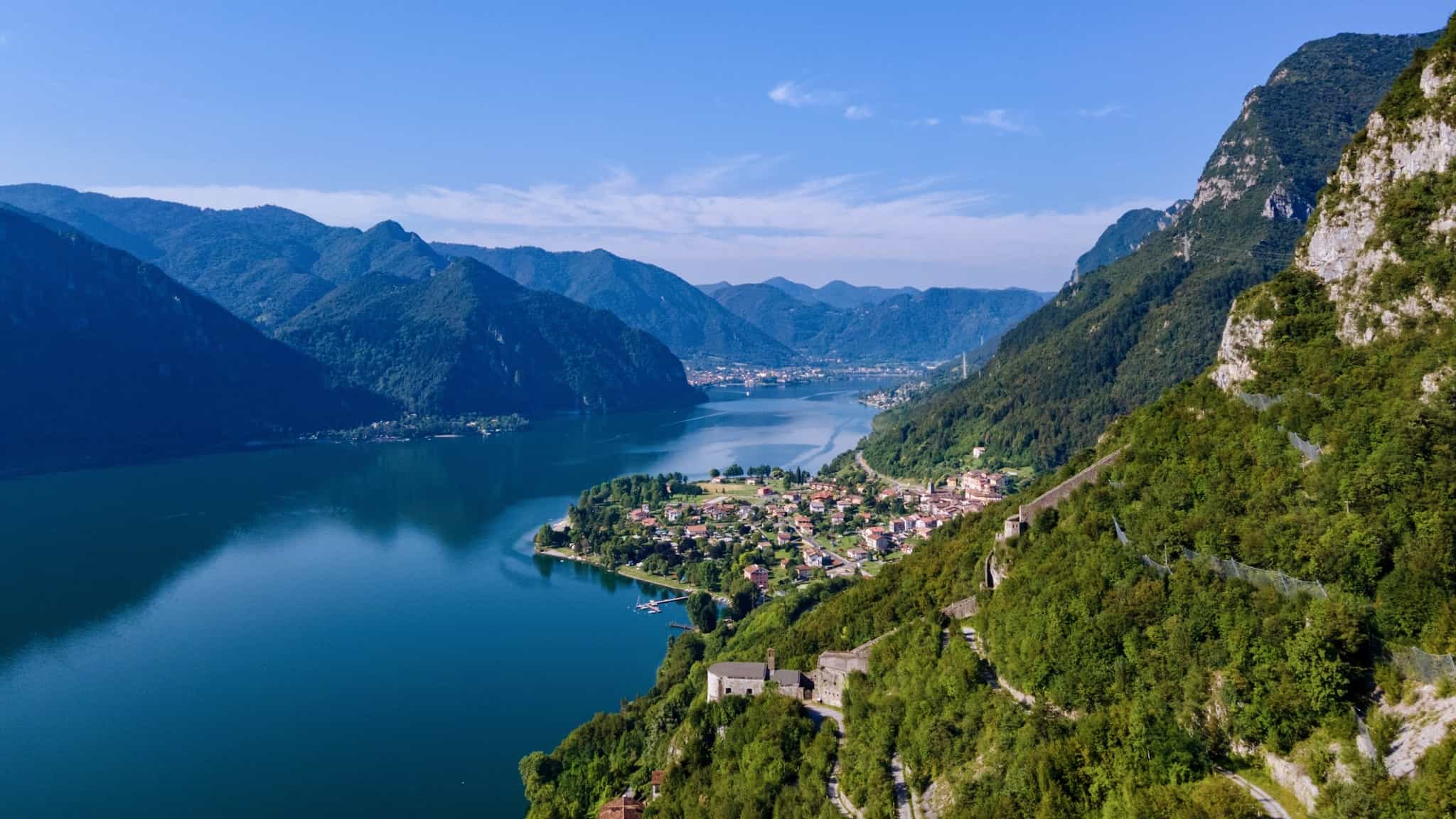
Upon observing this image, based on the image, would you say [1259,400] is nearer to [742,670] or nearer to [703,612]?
[742,670]

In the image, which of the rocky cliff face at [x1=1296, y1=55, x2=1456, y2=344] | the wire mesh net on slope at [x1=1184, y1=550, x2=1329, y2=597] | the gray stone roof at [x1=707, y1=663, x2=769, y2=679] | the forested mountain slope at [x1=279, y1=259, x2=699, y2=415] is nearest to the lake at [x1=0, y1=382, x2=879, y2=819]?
the gray stone roof at [x1=707, y1=663, x2=769, y2=679]

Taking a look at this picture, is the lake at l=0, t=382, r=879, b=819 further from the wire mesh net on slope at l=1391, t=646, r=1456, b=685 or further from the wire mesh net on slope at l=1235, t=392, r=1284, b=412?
the wire mesh net on slope at l=1391, t=646, r=1456, b=685

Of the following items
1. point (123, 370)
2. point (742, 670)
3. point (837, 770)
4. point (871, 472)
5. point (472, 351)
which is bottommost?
point (871, 472)

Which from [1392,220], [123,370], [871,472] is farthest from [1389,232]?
[123,370]

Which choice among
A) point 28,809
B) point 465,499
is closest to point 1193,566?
point 28,809

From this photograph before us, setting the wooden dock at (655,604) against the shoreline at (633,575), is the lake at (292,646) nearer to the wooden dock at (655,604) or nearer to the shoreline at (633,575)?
the wooden dock at (655,604)

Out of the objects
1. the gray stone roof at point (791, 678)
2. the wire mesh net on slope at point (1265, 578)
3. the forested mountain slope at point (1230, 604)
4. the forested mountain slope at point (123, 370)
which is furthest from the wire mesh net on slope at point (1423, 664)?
the forested mountain slope at point (123, 370)

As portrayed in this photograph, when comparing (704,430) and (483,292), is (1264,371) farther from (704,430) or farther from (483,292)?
(483,292)
